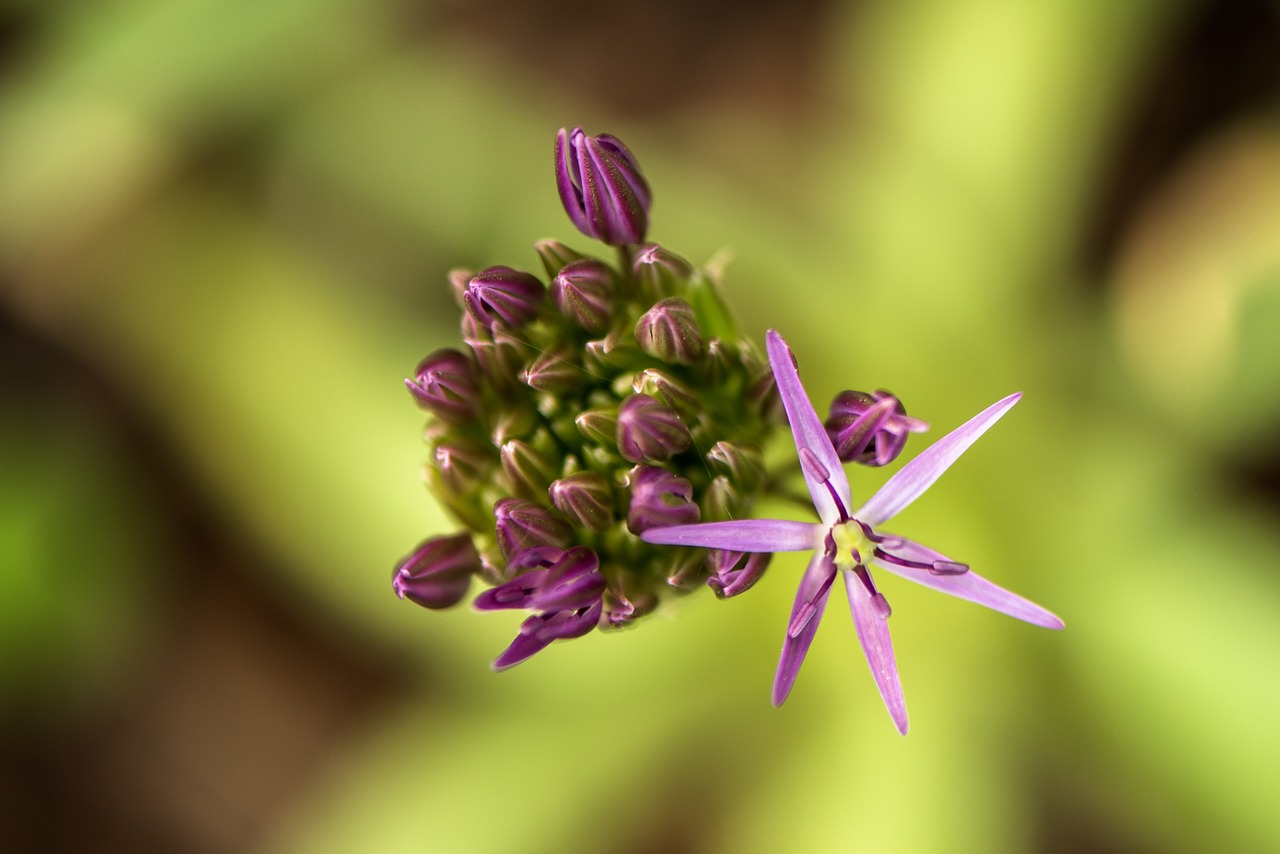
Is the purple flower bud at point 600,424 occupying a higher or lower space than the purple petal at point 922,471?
higher

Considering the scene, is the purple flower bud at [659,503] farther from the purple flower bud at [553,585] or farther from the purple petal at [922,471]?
the purple petal at [922,471]

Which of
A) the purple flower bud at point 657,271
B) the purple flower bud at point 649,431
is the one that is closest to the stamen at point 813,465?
the purple flower bud at point 649,431

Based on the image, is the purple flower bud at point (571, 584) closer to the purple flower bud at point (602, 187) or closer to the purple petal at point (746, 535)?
the purple petal at point (746, 535)

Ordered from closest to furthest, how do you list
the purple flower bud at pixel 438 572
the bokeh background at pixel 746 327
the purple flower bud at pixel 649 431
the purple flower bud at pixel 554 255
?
the purple flower bud at pixel 649 431
the purple flower bud at pixel 438 572
the purple flower bud at pixel 554 255
the bokeh background at pixel 746 327

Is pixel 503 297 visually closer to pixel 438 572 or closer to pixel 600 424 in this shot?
pixel 600 424

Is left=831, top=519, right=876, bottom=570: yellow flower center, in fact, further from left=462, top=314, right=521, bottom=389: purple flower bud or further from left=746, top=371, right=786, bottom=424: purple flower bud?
left=462, top=314, right=521, bottom=389: purple flower bud

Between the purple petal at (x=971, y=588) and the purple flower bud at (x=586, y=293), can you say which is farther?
the purple flower bud at (x=586, y=293)

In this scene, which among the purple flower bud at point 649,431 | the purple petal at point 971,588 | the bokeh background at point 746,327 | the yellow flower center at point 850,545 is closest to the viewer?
the purple petal at point 971,588
